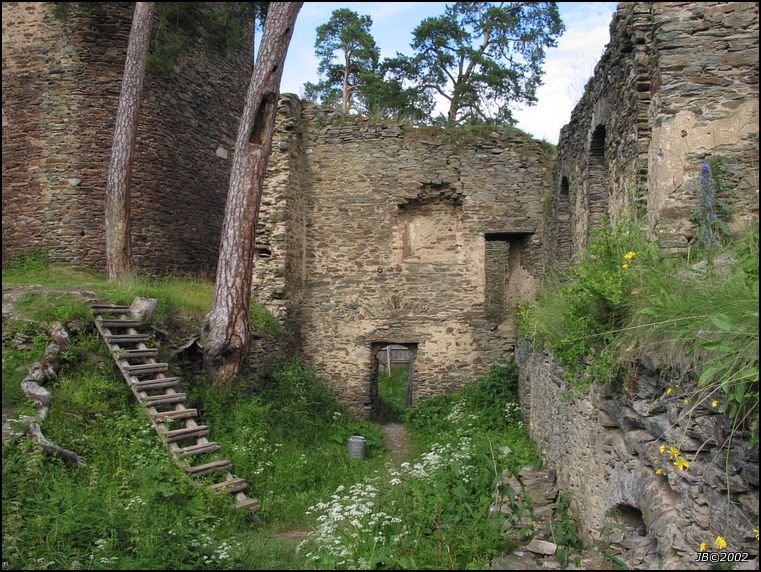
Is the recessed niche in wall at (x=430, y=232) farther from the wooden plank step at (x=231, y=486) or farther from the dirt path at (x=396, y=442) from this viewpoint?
the wooden plank step at (x=231, y=486)

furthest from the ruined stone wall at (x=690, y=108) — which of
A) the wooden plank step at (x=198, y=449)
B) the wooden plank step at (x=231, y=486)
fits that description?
the wooden plank step at (x=198, y=449)

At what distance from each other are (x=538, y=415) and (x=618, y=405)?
148 inches

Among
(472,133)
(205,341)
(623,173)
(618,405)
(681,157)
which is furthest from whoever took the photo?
(472,133)

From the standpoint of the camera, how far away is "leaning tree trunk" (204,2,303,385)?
8.38 metres

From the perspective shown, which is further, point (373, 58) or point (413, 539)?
point (373, 58)

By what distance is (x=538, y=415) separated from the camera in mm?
7551

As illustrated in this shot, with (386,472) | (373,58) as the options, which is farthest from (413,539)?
(373,58)

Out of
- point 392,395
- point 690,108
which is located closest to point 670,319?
point 690,108

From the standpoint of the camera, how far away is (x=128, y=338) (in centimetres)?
735

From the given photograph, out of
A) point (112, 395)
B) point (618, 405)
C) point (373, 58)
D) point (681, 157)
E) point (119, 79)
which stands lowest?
point (112, 395)

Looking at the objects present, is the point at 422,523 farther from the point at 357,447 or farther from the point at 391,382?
the point at 391,382

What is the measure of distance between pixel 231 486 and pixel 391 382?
1223 cm

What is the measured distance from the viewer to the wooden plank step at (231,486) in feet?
19.5

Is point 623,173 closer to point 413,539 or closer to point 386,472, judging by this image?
point 413,539
